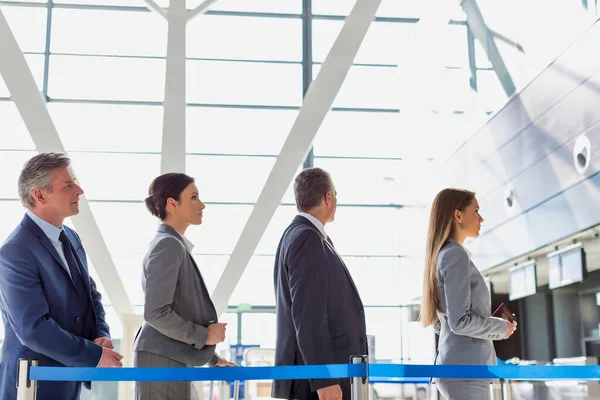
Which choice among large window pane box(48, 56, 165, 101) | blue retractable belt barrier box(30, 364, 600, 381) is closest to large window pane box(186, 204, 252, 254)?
large window pane box(48, 56, 165, 101)

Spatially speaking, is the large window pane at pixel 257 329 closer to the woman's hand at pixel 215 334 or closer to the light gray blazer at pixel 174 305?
the light gray blazer at pixel 174 305

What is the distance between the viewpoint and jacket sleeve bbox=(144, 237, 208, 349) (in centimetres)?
396

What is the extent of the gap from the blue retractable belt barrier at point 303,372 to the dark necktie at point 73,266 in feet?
1.65

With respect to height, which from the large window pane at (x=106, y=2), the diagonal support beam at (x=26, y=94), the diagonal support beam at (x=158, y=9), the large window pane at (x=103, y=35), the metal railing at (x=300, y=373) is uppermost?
the large window pane at (x=106, y=2)

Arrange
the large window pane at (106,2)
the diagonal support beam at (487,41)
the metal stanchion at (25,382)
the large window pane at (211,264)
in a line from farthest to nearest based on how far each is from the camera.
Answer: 1. the large window pane at (106,2)
2. the large window pane at (211,264)
3. the diagonal support beam at (487,41)
4. the metal stanchion at (25,382)

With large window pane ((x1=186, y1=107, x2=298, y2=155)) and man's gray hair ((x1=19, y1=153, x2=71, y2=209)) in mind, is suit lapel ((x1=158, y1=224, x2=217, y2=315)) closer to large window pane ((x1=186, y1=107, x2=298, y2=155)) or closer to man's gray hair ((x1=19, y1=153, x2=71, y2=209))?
man's gray hair ((x1=19, y1=153, x2=71, y2=209))

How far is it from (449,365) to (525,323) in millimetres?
14348

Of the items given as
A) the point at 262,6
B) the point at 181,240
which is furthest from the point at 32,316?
the point at 262,6

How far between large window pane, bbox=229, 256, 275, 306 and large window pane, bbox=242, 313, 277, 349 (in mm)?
447

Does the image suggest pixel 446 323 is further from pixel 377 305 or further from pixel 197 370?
pixel 377 305

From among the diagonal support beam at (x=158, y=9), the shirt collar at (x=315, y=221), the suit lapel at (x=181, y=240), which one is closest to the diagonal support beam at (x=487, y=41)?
the diagonal support beam at (x=158, y=9)

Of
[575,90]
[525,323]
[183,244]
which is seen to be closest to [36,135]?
[575,90]

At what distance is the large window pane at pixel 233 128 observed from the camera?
2514 centimetres

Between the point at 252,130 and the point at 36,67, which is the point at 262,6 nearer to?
the point at 252,130
